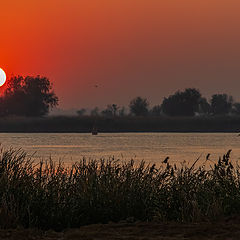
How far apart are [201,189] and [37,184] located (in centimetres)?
400

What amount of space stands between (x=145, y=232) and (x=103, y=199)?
264cm

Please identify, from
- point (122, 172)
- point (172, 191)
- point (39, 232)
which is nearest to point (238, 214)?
point (172, 191)

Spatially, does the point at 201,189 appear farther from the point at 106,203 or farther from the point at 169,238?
the point at 169,238

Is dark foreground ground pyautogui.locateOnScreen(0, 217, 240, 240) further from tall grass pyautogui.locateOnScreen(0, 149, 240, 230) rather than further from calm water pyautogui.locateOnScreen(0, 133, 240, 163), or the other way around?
calm water pyautogui.locateOnScreen(0, 133, 240, 163)

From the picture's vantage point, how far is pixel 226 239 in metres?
11.0

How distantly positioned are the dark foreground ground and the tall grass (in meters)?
Result: 0.90

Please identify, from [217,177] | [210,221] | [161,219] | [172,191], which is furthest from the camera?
[217,177]

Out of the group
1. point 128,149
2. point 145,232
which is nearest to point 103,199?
point 145,232

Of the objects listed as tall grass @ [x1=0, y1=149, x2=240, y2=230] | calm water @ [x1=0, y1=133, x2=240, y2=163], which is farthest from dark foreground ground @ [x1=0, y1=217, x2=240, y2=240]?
calm water @ [x1=0, y1=133, x2=240, y2=163]

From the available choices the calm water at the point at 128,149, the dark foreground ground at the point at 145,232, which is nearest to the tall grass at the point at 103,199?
the dark foreground ground at the point at 145,232

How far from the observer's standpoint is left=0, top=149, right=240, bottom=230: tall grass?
44.8 ft

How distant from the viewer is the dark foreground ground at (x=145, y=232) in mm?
11383

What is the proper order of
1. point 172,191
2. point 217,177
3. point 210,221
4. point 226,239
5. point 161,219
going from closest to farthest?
point 226,239, point 210,221, point 161,219, point 172,191, point 217,177

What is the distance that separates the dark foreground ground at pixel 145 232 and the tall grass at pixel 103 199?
35.4 inches
